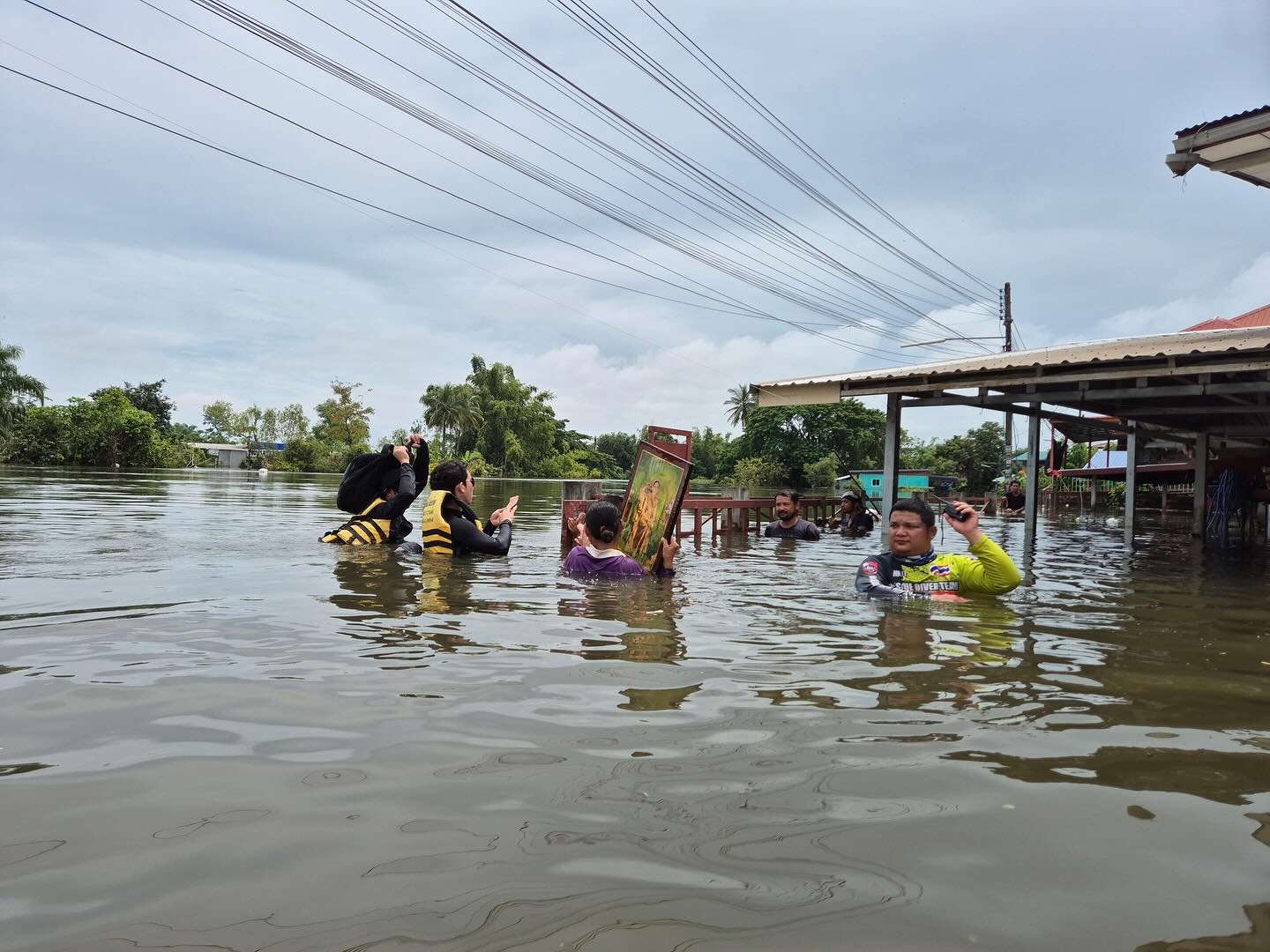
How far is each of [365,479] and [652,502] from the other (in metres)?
3.67

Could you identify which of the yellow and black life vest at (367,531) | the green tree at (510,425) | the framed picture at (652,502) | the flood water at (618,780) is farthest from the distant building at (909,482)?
the green tree at (510,425)

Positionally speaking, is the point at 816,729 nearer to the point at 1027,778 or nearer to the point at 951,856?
the point at 1027,778

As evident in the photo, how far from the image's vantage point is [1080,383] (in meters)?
11.7

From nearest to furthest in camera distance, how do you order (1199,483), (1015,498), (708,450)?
(1199,483)
(1015,498)
(708,450)

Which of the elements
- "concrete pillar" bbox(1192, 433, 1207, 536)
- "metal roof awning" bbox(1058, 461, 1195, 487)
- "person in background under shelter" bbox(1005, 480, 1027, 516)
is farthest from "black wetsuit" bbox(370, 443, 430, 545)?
"metal roof awning" bbox(1058, 461, 1195, 487)

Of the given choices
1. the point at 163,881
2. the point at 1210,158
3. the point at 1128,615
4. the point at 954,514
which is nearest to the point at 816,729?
the point at 163,881

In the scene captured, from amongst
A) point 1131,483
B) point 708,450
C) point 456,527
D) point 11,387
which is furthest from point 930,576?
point 708,450

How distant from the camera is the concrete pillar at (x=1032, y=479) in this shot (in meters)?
13.9

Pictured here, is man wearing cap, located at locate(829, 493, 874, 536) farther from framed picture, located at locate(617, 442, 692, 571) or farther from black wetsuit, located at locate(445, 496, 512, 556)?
black wetsuit, located at locate(445, 496, 512, 556)

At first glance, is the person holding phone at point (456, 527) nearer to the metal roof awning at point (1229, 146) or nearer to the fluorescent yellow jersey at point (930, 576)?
the fluorescent yellow jersey at point (930, 576)

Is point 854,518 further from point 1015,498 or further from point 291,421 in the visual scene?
point 291,421

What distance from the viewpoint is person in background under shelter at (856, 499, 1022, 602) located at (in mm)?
6395

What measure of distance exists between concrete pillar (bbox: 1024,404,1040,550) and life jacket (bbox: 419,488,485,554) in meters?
9.39

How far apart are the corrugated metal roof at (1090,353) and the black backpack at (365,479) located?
6.82 m
